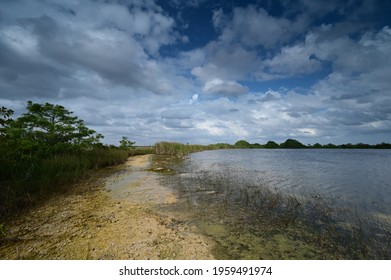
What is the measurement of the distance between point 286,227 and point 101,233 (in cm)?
469

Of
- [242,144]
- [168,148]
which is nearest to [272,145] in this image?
[242,144]

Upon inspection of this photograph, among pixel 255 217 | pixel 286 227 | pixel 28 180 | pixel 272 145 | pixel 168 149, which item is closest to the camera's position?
pixel 286 227

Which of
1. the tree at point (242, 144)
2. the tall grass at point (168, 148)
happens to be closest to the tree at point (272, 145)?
the tree at point (242, 144)

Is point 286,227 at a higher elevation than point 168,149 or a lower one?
lower

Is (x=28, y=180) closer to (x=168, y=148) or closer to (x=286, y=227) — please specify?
(x=286, y=227)

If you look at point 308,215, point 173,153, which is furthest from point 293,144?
point 308,215

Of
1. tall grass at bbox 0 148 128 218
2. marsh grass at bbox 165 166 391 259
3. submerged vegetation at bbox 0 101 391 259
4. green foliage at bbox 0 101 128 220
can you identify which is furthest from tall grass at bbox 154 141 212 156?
marsh grass at bbox 165 166 391 259

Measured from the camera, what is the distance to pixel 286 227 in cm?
512

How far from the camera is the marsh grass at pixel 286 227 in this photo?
4000 millimetres

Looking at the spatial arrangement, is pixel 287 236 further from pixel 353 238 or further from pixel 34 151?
pixel 34 151

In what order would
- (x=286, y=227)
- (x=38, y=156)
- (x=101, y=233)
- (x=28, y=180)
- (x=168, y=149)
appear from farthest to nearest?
(x=168, y=149), (x=38, y=156), (x=28, y=180), (x=286, y=227), (x=101, y=233)

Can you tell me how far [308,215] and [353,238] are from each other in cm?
146

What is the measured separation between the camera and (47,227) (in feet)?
16.6

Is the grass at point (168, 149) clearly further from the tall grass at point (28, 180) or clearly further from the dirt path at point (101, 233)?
the dirt path at point (101, 233)
